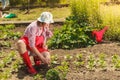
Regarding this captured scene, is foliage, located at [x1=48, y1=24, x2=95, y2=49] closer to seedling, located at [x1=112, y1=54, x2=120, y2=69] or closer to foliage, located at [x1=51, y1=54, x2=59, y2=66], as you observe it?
foliage, located at [x1=51, y1=54, x2=59, y2=66]

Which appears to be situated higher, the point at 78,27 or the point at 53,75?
the point at 78,27

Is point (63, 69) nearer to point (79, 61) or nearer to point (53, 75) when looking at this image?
point (53, 75)

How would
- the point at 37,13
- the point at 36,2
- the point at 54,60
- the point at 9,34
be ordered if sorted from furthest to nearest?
1. the point at 36,2
2. the point at 37,13
3. the point at 9,34
4. the point at 54,60

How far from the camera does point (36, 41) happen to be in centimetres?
749

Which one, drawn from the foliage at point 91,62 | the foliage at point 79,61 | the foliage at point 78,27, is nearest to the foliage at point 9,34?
the foliage at point 78,27

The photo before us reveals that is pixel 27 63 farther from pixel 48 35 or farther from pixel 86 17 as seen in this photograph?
pixel 86 17

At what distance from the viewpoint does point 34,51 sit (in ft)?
23.7

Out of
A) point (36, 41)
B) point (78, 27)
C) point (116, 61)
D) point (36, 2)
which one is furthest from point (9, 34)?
point (36, 2)

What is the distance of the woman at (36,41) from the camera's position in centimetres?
716

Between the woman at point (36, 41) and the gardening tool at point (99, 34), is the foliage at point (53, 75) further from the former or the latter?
the gardening tool at point (99, 34)

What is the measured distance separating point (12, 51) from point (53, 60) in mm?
976

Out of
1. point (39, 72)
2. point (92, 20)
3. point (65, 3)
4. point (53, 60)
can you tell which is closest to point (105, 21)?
point (92, 20)

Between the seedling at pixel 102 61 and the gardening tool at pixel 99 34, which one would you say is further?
the gardening tool at pixel 99 34

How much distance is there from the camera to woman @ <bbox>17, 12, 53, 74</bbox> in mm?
7164
